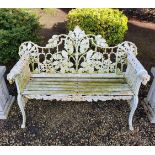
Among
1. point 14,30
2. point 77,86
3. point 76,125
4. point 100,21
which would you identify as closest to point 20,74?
point 77,86

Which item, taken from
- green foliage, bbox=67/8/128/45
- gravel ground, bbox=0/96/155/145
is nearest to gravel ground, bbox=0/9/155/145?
gravel ground, bbox=0/96/155/145

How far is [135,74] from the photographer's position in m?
4.24

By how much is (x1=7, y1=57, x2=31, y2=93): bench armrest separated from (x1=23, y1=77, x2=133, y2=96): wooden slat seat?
0.31 ft

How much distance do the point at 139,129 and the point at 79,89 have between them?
1.18 m

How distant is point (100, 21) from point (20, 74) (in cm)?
251

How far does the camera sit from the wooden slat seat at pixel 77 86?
4352mm

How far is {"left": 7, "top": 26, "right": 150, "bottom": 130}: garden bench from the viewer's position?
170 inches

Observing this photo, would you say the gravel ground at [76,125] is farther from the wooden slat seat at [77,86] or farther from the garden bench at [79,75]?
the wooden slat seat at [77,86]

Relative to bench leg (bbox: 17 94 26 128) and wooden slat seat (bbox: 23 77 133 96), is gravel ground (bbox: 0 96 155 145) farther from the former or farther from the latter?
wooden slat seat (bbox: 23 77 133 96)

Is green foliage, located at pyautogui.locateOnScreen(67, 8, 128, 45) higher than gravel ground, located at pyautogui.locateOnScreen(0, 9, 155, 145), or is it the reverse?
green foliage, located at pyautogui.locateOnScreen(67, 8, 128, 45)

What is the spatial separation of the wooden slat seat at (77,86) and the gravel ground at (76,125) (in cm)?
61

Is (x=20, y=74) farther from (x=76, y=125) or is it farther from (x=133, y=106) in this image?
(x=133, y=106)

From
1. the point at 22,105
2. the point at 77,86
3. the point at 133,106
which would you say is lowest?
the point at 22,105

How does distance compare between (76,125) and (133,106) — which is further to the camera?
(76,125)
